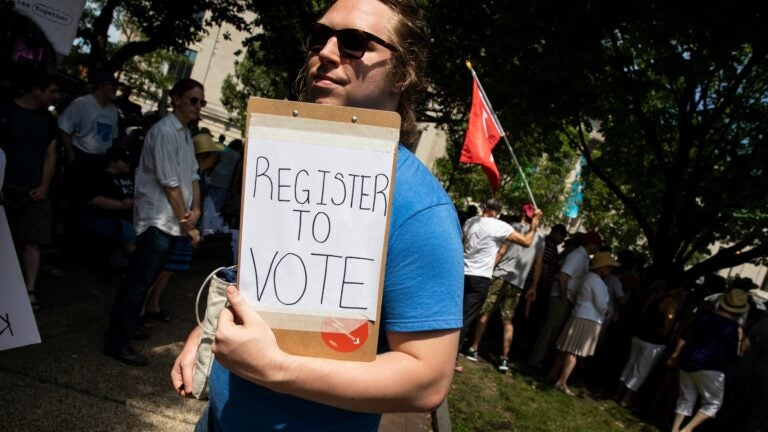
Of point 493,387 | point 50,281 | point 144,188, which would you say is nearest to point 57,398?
point 144,188

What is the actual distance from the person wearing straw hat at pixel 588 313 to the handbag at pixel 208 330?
21.1 ft

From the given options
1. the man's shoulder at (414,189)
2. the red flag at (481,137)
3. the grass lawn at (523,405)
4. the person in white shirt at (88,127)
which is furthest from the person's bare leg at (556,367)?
the man's shoulder at (414,189)

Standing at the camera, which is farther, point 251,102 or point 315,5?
point 315,5

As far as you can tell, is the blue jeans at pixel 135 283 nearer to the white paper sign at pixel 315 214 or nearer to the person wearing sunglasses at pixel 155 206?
the person wearing sunglasses at pixel 155 206

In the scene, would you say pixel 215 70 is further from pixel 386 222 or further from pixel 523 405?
pixel 386 222

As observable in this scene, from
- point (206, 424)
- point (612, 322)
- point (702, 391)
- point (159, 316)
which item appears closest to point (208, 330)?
point (206, 424)

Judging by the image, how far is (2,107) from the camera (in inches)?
169

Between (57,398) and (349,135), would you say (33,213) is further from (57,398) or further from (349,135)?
(349,135)

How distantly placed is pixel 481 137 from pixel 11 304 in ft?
16.1

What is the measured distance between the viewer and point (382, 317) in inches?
48.9

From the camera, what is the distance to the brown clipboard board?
116 centimetres

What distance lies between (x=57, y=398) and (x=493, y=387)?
487 centimetres

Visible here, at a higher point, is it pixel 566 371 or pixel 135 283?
pixel 135 283

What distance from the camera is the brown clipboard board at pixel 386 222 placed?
1159 millimetres
